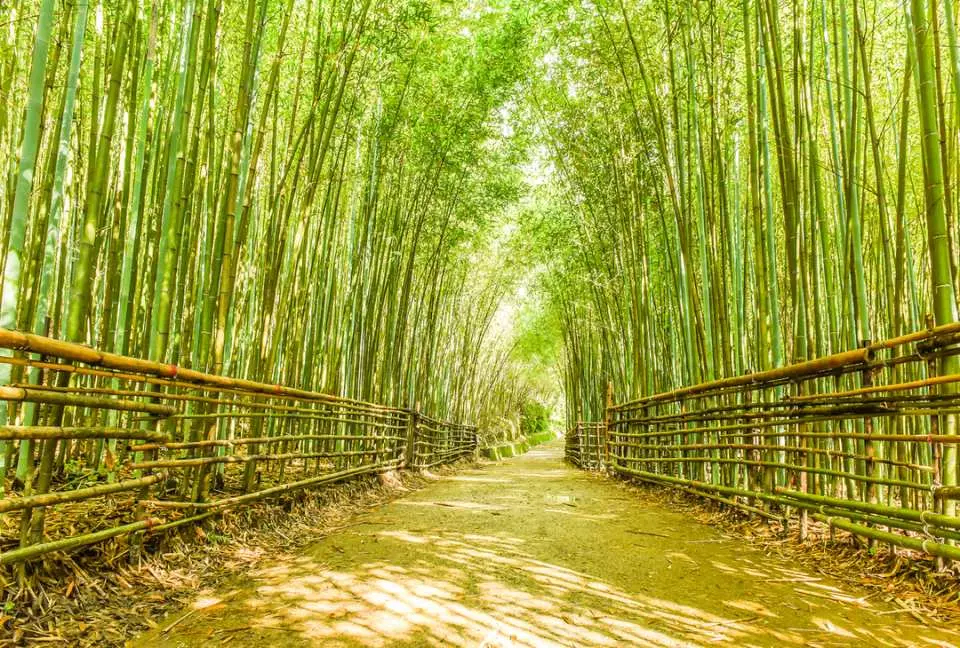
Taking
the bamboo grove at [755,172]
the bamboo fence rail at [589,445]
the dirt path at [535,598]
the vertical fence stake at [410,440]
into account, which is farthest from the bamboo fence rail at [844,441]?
the bamboo fence rail at [589,445]

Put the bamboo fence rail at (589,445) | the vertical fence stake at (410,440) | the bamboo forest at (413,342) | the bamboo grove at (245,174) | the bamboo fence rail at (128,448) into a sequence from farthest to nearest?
the bamboo fence rail at (589,445), the vertical fence stake at (410,440), the bamboo grove at (245,174), the bamboo forest at (413,342), the bamboo fence rail at (128,448)

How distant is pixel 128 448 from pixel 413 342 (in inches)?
178

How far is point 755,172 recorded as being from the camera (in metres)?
2.89

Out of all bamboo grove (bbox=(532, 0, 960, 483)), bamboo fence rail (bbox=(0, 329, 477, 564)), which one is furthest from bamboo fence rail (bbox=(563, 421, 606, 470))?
bamboo fence rail (bbox=(0, 329, 477, 564))

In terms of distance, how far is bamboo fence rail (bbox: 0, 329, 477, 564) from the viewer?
1.34m

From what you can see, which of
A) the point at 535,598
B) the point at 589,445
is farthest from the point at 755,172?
the point at 589,445

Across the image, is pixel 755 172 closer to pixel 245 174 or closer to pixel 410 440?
pixel 245 174

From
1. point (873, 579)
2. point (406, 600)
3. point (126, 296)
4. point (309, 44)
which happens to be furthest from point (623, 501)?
point (309, 44)

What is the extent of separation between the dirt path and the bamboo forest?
2 cm

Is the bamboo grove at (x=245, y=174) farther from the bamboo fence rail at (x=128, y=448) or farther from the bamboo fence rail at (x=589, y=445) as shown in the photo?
the bamboo fence rail at (x=589, y=445)

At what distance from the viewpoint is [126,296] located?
2.97 m

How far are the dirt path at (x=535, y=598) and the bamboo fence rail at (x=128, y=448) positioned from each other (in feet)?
1.31

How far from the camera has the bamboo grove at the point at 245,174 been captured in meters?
2.19

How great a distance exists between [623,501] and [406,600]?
103 inches
